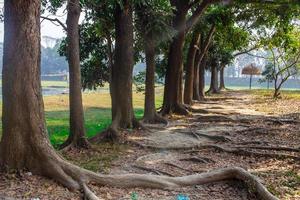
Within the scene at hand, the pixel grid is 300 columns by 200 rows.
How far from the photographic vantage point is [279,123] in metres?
17.0

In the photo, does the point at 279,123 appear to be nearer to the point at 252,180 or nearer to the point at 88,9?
the point at 88,9

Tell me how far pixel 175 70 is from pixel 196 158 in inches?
385

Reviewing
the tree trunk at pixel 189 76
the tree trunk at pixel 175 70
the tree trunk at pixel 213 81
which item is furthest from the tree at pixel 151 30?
the tree trunk at pixel 213 81

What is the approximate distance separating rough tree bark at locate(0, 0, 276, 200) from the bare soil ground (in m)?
0.19

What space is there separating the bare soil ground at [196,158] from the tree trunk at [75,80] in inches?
19.4

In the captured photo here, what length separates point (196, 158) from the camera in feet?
35.4

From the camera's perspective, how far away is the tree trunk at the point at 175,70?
19797 mm

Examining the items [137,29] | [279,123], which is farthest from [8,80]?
[279,123]

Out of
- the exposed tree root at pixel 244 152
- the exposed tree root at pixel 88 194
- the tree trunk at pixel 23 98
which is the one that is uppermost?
the tree trunk at pixel 23 98

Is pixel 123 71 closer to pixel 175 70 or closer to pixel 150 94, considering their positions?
pixel 150 94

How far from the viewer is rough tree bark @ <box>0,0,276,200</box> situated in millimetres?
7430

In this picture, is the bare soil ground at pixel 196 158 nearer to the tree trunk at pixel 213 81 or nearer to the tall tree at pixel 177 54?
the tall tree at pixel 177 54

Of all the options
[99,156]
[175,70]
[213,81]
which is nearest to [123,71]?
[99,156]

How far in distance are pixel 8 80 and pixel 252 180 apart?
431 centimetres
